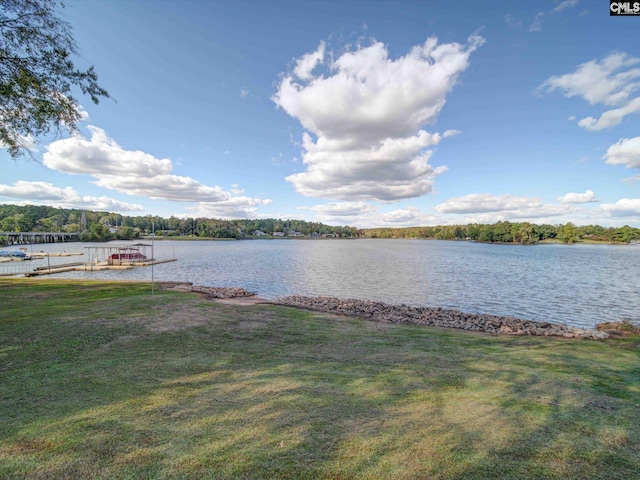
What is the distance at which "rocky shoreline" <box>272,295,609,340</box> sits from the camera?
12250 millimetres

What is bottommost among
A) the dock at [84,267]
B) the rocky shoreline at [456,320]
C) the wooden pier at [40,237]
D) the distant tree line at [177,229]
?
the dock at [84,267]

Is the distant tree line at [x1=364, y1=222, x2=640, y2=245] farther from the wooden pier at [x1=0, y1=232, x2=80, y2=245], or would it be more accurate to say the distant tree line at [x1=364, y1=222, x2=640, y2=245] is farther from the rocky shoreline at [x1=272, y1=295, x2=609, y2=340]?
the wooden pier at [x1=0, y1=232, x2=80, y2=245]

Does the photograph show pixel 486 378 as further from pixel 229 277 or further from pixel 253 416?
pixel 229 277

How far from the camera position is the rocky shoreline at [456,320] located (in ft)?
40.2

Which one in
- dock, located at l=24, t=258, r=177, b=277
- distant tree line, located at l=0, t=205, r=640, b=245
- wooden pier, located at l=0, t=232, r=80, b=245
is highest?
distant tree line, located at l=0, t=205, r=640, b=245

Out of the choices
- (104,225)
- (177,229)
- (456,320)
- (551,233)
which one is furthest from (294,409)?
(551,233)

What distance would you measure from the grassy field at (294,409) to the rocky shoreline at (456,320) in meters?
5.08

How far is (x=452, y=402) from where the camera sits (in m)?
4.30

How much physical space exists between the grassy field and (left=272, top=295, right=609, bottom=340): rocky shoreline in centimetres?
508

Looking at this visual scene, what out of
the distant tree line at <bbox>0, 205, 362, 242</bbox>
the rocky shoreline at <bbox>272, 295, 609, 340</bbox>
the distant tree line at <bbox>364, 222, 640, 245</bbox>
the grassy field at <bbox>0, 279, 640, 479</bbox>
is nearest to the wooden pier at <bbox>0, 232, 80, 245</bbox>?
the distant tree line at <bbox>0, 205, 362, 242</bbox>

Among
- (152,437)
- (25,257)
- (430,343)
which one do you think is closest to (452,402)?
(152,437)

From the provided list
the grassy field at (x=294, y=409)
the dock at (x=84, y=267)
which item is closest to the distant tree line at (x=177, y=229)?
the dock at (x=84, y=267)

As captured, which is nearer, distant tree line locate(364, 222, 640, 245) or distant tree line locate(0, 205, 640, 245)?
distant tree line locate(0, 205, 640, 245)

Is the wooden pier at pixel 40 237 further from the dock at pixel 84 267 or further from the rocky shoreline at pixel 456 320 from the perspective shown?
the rocky shoreline at pixel 456 320
